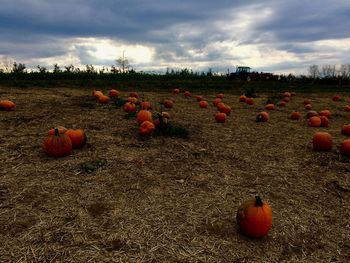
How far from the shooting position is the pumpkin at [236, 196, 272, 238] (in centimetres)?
392

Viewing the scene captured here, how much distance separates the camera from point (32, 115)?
909cm

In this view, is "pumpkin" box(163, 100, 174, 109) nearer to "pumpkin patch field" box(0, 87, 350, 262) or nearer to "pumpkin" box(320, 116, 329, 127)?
"pumpkin patch field" box(0, 87, 350, 262)

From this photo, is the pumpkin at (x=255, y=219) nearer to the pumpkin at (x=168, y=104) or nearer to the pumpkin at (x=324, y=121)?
the pumpkin at (x=324, y=121)

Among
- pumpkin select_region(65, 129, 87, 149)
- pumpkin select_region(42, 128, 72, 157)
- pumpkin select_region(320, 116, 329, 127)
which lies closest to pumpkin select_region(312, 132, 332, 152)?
pumpkin select_region(320, 116, 329, 127)

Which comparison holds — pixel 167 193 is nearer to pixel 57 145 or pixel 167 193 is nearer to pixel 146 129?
pixel 57 145

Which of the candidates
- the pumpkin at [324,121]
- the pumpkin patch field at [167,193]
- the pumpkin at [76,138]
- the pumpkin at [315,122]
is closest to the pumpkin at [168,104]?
the pumpkin patch field at [167,193]

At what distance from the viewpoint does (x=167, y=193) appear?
16.2 feet

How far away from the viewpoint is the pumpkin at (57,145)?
19.6 ft

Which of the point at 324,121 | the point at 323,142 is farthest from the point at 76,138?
the point at 324,121

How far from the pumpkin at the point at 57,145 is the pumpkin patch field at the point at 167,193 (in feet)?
0.06

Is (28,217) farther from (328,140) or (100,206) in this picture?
(328,140)

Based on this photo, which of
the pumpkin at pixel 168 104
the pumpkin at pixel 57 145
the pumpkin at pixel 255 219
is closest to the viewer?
the pumpkin at pixel 255 219

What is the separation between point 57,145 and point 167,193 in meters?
2.29

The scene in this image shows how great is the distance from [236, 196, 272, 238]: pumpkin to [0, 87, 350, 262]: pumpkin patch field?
13mm
